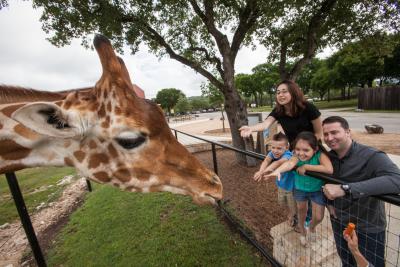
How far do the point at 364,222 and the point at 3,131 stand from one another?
2.95m

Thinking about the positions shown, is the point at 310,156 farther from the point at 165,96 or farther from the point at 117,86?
the point at 165,96

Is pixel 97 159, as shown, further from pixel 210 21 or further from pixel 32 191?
pixel 32 191

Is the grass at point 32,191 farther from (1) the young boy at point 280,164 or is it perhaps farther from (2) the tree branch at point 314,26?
(2) the tree branch at point 314,26

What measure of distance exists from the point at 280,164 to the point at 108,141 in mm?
1704

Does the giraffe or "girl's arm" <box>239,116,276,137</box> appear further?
"girl's arm" <box>239,116,276,137</box>

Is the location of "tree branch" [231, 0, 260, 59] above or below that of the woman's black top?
above

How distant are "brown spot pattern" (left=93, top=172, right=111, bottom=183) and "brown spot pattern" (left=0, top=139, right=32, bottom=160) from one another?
483 mm

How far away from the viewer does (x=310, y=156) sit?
199 centimetres

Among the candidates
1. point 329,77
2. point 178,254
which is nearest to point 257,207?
point 178,254

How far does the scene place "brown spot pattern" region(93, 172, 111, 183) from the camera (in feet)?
5.50

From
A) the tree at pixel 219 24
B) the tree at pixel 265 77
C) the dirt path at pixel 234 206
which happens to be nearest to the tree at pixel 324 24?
the tree at pixel 219 24

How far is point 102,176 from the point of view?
1.68 m

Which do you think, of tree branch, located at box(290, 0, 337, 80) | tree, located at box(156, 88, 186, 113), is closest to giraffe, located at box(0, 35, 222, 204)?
tree branch, located at box(290, 0, 337, 80)

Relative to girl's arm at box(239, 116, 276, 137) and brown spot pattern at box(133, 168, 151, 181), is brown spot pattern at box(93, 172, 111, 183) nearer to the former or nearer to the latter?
brown spot pattern at box(133, 168, 151, 181)
